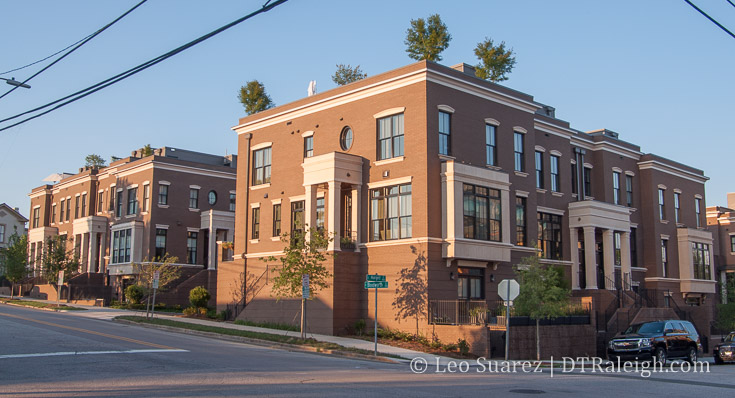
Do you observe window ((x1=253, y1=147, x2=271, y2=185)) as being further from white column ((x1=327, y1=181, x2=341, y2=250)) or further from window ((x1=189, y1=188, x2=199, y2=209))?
window ((x1=189, y1=188, x2=199, y2=209))

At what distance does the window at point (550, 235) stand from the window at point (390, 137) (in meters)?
11.5

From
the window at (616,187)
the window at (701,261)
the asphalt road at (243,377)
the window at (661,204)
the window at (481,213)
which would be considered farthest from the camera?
the window at (701,261)

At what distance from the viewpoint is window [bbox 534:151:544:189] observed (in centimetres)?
3978

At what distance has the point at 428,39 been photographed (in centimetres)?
4900

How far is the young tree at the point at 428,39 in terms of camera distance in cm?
4875

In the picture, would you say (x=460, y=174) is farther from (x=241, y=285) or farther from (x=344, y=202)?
(x=241, y=285)

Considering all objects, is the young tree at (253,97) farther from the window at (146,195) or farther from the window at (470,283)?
the window at (470,283)

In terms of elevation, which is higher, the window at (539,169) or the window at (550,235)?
the window at (539,169)

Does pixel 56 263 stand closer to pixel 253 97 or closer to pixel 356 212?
pixel 253 97

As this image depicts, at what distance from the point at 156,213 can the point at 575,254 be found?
31229 millimetres

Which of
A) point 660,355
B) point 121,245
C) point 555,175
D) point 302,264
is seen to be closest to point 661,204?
point 555,175

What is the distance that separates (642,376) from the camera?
2059cm

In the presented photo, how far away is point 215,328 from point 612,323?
63.4 ft

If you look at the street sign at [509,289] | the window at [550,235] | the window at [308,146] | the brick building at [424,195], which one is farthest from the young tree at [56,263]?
the street sign at [509,289]
